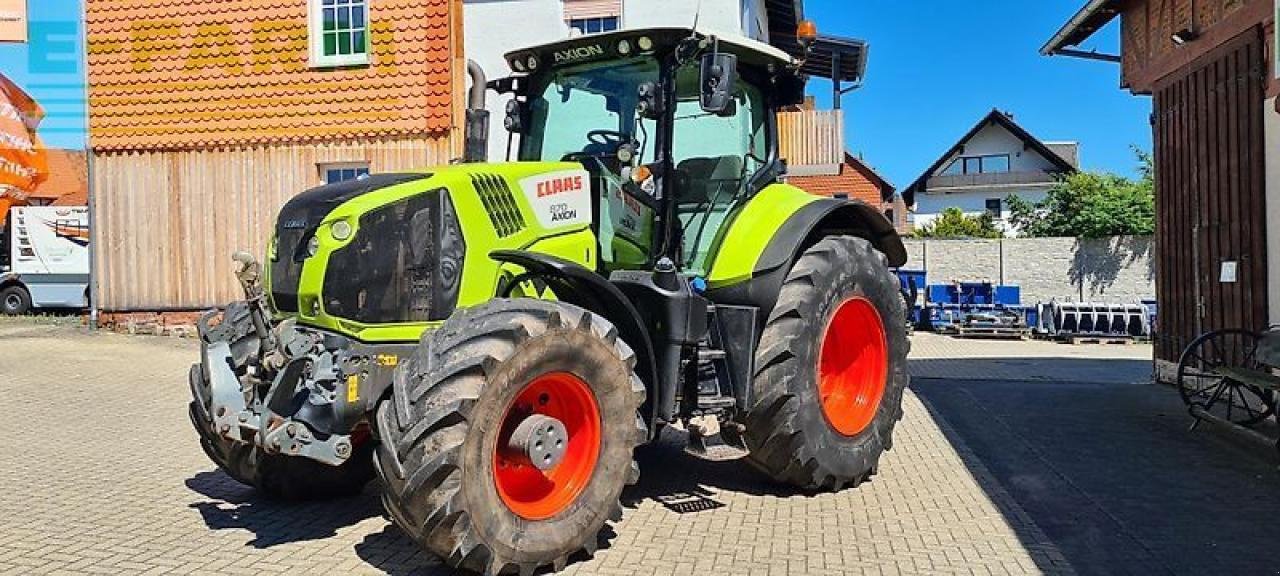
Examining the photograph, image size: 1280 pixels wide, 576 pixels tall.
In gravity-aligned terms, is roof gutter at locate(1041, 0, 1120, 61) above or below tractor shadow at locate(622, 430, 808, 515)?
above

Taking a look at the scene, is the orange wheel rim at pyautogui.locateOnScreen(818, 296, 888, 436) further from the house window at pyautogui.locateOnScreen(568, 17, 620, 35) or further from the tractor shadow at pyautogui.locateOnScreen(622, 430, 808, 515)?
the house window at pyautogui.locateOnScreen(568, 17, 620, 35)

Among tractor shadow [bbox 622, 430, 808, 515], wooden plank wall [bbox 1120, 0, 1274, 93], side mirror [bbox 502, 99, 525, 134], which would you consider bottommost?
tractor shadow [bbox 622, 430, 808, 515]

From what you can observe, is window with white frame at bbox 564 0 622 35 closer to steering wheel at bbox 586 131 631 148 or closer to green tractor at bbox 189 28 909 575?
green tractor at bbox 189 28 909 575

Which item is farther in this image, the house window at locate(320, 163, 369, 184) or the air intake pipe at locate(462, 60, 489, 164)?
the house window at locate(320, 163, 369, 184)

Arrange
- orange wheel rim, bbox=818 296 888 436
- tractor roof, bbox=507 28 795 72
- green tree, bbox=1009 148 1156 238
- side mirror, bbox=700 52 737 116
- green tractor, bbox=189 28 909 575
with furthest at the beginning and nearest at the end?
green tree, bbox=1009 148 1156 238 < orange wheel rim, bbox=818 296 888 436 < tractor roof, bbox=507 28 795 72 < side mirror, bbox=700 52 737 116 < green tractor, bbox=189 28 909 575

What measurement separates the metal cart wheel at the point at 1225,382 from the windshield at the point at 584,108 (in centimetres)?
538

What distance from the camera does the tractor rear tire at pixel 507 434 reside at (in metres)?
4.07

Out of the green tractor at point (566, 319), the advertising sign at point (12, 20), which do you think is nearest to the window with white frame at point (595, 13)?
the advertising sign at point (12, 20)

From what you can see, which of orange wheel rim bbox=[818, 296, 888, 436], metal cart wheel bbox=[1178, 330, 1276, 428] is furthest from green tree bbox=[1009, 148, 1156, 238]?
orange wheel rim bbox=[818, 296, 888, 436]

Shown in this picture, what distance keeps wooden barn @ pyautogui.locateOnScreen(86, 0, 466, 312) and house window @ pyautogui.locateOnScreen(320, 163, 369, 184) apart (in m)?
0.02

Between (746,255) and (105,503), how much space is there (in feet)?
13.4

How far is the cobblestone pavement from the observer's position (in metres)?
4.84

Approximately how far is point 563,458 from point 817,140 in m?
12.7

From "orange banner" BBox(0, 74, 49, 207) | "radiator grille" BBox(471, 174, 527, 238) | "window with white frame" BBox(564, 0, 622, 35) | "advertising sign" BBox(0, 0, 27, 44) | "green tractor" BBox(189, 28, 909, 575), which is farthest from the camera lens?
"window with white frame" BBox(564, 0, 622, 35)
